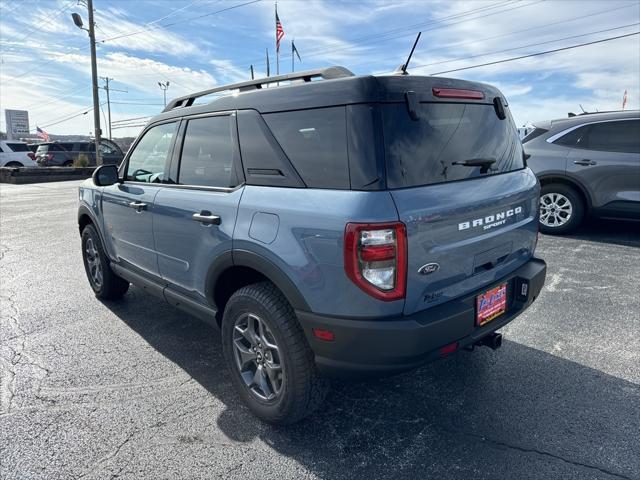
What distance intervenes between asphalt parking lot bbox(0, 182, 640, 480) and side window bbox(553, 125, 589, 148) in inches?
119

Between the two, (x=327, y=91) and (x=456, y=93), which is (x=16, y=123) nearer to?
(x=327, y=91)

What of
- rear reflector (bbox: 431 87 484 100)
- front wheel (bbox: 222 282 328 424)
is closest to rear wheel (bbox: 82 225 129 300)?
front wheel (bbox: 222 282 328 424)

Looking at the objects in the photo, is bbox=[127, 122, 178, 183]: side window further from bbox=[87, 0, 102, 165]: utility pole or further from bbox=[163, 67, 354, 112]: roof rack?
bbox=[87, 0, 102, 165]: utility pole

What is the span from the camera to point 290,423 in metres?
2.51

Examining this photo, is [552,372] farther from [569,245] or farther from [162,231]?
[569,245]

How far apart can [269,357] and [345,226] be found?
0.99 meters

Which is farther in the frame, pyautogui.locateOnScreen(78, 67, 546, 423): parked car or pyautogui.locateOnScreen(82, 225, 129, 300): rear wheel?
pyautogui.locateOnScreen(82, 225, 129, 300): rear wheel

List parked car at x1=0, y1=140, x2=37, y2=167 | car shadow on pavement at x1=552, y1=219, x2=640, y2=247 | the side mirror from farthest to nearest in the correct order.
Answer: parked car at x1=0, y1=140, x2=37, y2=167 < car shadow on pavement at x1=552, y1=219, x2=640, y2=247 < the side mirror

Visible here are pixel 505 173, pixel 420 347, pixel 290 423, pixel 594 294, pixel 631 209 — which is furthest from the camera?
pixel 631 209

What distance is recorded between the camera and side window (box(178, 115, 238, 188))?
2.79 m

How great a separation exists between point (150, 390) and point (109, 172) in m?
1.97

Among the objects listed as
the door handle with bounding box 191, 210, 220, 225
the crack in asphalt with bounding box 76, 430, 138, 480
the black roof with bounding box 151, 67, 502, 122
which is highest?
the black roof with bounding box 151, 67, 502, 122

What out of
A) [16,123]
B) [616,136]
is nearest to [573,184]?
[616,136]

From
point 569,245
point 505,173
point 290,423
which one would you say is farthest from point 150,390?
point 569,245
